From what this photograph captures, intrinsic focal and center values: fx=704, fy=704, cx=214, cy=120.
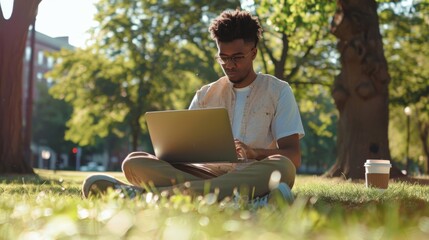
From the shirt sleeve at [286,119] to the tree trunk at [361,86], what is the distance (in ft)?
32.6

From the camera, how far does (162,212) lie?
292 centimetres

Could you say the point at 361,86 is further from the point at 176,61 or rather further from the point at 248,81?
the point at 176,61

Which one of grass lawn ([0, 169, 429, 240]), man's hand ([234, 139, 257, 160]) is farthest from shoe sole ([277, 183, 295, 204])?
grass lawn ([0, 169, 429, 240])

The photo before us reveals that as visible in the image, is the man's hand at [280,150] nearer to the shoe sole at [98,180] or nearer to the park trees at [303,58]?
the shoe sole at [98,180]

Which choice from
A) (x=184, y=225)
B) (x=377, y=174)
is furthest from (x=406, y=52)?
(x=184, y=225)

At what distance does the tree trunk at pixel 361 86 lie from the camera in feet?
50.1

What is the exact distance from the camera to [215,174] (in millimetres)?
5348

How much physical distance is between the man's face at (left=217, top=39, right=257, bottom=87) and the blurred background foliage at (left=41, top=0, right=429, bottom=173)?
1658 cm

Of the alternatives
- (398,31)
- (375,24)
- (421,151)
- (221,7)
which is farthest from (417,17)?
(421,151)

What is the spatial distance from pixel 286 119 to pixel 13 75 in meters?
11.6

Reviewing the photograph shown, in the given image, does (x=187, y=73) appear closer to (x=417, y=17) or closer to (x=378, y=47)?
(x=417, y=17)

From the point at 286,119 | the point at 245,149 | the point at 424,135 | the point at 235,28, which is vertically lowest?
the point at 424,135

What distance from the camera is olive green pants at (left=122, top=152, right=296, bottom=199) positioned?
478 cm

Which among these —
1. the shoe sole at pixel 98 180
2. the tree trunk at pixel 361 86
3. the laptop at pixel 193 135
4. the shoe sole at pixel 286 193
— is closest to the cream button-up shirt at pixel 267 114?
the laptop at pixel 193 135
